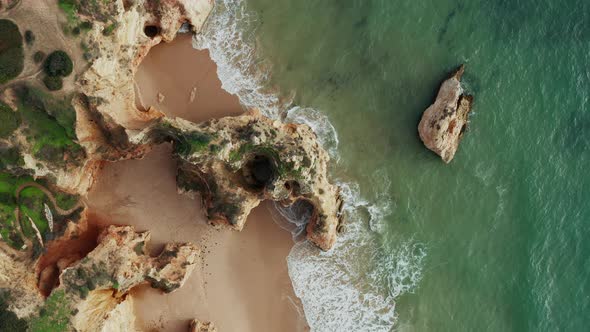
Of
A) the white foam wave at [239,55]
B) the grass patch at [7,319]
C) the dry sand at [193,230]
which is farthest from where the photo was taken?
the white foam wave at [239,55]

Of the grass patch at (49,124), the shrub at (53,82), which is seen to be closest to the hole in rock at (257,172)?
the grass patch at (49,124)

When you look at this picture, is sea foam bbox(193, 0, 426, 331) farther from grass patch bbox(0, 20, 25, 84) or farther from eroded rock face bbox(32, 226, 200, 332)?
grass patch bbox(0, 20, 25, 84)

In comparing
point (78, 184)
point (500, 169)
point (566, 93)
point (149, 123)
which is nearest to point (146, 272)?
point (78, 184)

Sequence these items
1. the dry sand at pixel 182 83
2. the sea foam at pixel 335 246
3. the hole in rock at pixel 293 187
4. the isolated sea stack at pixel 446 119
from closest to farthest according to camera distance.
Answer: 1. the hole in rock at pixel 293 187
2. the dry sand at pixel 182 83
3. the sea foam at pixel 335 246
4. the isolated sea stack at pixel 446 119

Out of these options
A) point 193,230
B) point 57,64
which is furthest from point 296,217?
point 57,64

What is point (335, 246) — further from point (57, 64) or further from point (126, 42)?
point (57, 64)

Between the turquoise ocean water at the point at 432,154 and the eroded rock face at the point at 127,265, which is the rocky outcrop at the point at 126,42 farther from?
the eroded rock face at the point at 127,265
